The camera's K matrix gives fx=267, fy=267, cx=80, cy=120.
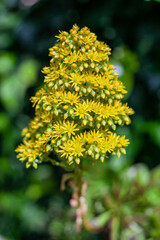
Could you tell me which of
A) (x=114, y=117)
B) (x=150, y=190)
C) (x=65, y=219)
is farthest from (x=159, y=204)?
(x=114, y=117)

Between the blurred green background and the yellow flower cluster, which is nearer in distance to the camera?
the yellow flower cluster

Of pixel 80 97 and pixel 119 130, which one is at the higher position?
pixel 119 130

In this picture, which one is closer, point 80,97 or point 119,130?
point 80,97

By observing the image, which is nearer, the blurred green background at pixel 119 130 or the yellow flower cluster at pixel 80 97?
the yellow flower cluster at pixel 80 97

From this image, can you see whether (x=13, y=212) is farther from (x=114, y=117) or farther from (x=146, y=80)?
(x=114, y=117)
